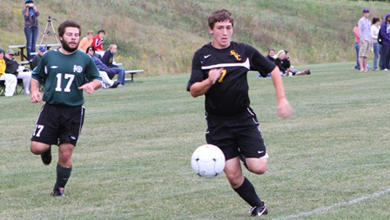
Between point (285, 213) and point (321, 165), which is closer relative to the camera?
point (285, 213)

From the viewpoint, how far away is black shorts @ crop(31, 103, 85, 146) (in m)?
6.82

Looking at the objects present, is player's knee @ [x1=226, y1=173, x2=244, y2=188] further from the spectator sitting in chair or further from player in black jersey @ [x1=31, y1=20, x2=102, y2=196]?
the spectator sitting in chair

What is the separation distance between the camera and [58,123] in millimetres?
6844

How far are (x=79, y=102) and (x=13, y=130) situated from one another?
622 cm

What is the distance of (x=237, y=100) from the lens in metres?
5.57

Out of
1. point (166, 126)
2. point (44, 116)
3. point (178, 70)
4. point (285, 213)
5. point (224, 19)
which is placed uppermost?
point (224, 19)

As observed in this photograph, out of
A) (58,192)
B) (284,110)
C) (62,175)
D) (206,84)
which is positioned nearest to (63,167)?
(62,175)

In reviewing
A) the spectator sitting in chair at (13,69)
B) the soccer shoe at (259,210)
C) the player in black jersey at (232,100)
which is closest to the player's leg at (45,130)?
the player in black jersey at (232,100)

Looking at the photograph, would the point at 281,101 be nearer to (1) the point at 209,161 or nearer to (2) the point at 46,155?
(1) the point at 209,161

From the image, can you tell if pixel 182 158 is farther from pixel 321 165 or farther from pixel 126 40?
pixel 126 40

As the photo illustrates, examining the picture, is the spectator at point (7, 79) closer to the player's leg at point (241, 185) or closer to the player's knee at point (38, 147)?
the player's knee at point (38, 147)

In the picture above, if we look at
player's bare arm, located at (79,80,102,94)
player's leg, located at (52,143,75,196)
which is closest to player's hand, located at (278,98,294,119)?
player's bare arm, located at (79,80,102,94)

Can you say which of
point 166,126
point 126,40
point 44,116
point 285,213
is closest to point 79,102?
point 44,116

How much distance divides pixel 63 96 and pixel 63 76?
0.20 meters
